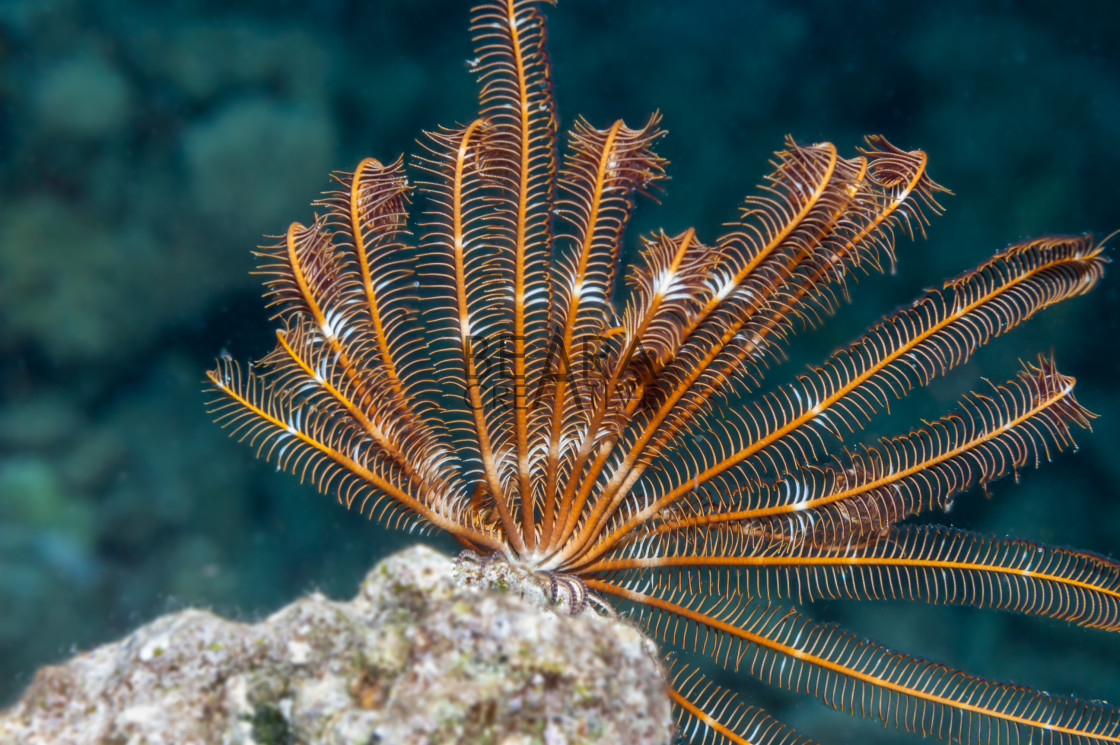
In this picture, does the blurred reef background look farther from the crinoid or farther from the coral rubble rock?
the coral rubble rock

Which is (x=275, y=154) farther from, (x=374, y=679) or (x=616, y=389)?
(x=374, y=679)

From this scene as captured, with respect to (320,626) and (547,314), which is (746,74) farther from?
(320,626)

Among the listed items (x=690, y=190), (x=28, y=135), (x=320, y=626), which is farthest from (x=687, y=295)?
(x=28, y=135)

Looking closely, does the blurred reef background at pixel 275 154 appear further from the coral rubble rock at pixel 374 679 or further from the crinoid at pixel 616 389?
the coral rubble rock at pixel 374 679

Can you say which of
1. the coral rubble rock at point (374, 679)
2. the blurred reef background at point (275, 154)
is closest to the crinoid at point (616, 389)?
the coral rubble rock at point (374, 679)

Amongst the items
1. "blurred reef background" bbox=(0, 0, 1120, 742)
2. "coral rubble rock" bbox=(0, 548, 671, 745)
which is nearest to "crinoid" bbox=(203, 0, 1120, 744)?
"coral rubble rock" bbox=(0, 548, 671, 745)
